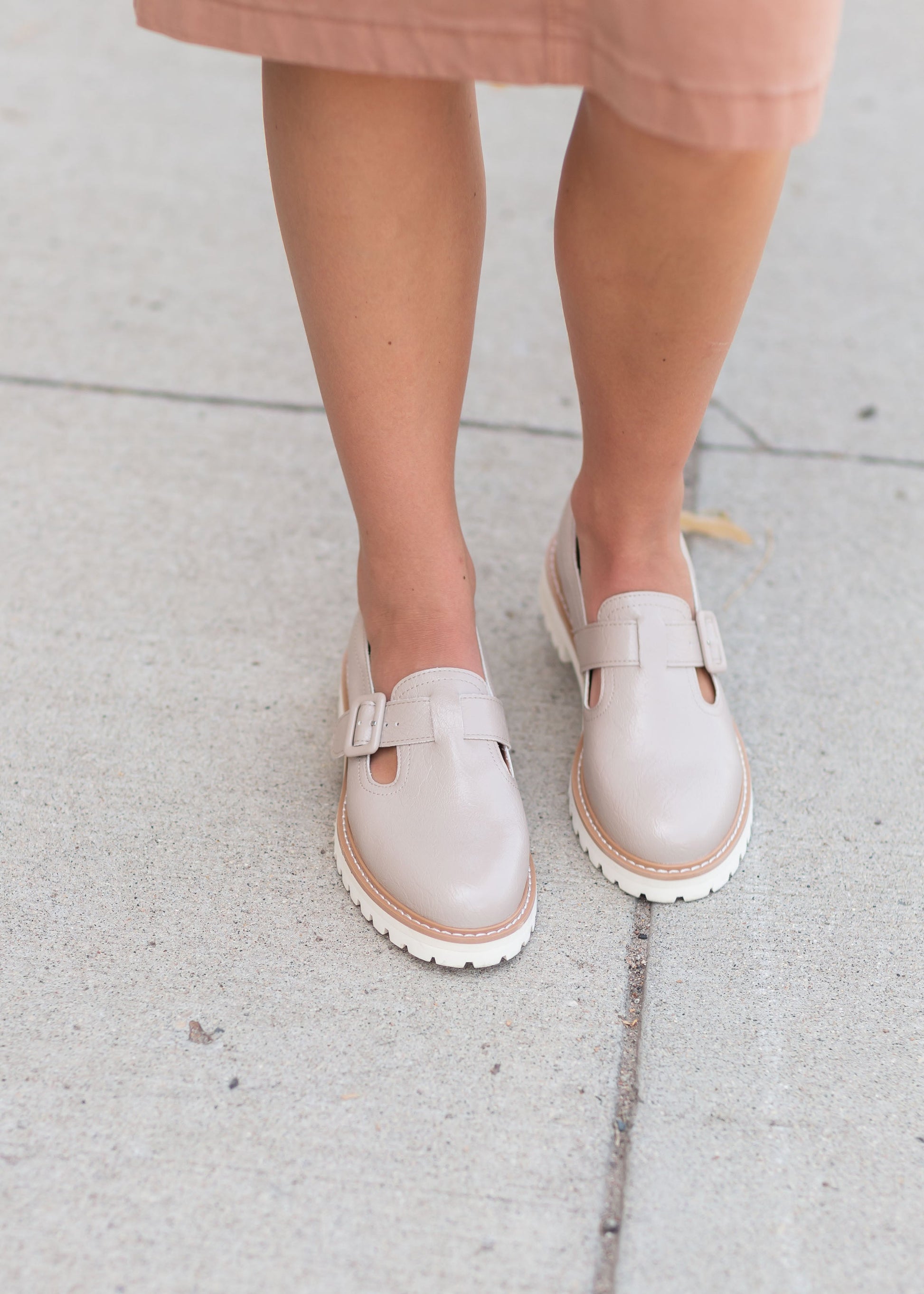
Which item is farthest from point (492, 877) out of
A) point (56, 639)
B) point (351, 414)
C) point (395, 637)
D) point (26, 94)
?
point (26, 94)

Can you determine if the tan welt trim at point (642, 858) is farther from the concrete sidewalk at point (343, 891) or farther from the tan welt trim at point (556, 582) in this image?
the tan welt trim at point (556, 582)

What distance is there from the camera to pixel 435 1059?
3.35 feet

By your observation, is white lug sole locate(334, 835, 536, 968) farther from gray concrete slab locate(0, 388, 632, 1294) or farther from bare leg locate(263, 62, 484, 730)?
bare leg locate(263, 62, 484, 730)

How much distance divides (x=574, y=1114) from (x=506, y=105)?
2.70 meters

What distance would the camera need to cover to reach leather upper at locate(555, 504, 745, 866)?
115cm

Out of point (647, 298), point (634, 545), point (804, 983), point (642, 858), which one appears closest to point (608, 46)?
point (647, 298)

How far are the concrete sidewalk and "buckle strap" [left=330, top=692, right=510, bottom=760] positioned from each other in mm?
128

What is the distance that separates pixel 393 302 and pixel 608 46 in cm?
30

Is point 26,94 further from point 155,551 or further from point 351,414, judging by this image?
point 351,414

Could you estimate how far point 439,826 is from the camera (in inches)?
43.8

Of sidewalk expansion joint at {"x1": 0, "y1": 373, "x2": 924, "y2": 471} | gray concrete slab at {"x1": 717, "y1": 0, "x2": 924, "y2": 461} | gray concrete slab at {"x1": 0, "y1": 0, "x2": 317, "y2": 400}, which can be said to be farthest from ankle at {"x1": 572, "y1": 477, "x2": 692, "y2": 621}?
gray concrete slab at {"x1": 0, "y1": 0, "x2": 317, "y2": 400}

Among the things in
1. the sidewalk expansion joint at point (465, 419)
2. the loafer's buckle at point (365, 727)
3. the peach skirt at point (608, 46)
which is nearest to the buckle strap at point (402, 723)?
the loafer's buckle at point (365, 727)

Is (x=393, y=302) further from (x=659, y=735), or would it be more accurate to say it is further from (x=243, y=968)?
(x=243, y=968)

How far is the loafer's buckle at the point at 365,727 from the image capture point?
1177mm
